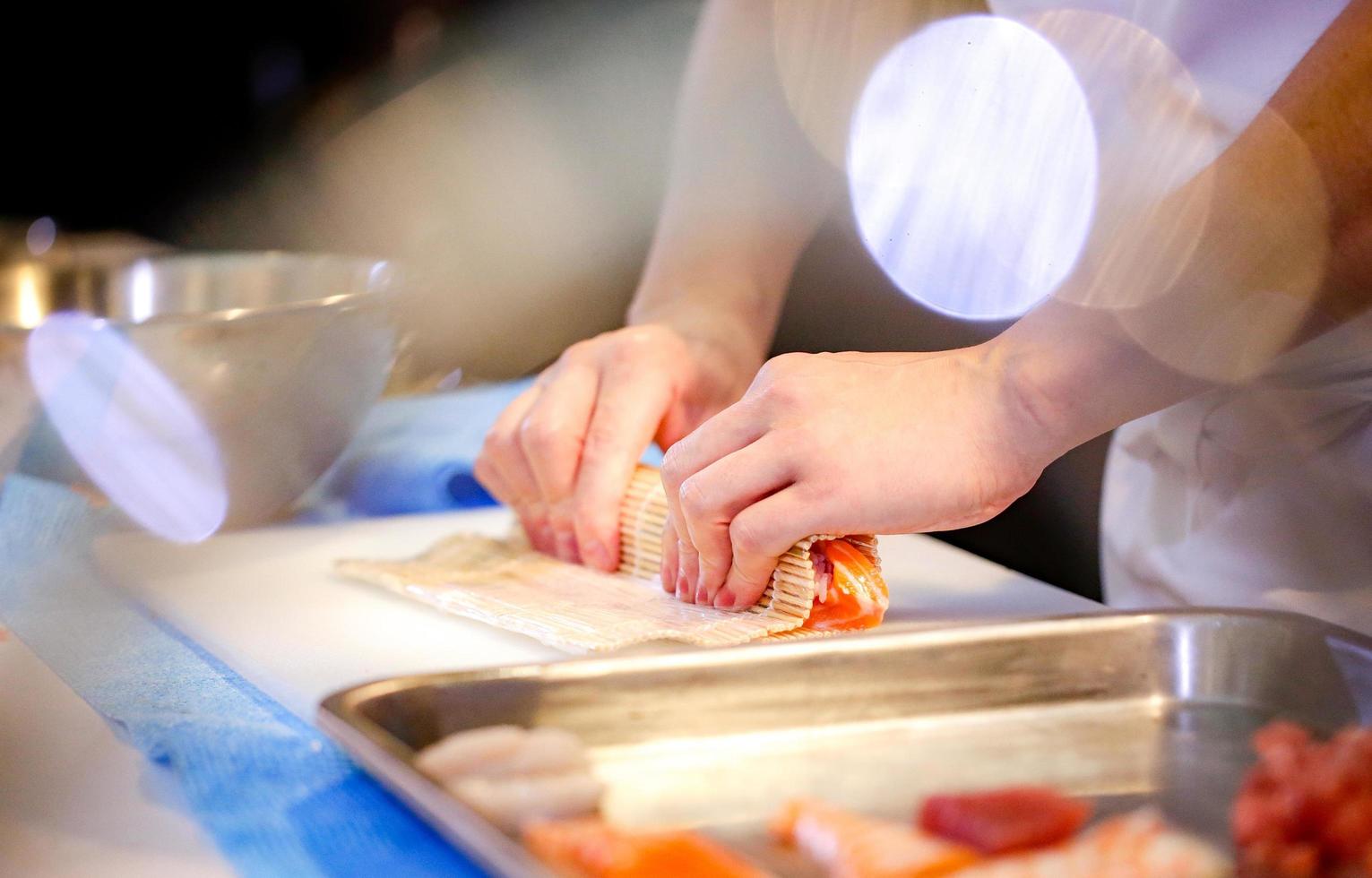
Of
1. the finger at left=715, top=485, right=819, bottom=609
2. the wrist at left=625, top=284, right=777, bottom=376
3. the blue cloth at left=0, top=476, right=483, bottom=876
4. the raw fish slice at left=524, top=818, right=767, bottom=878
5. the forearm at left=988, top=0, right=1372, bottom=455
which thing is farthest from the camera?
the wrist at left=625, top=284, right=777, bottom=376

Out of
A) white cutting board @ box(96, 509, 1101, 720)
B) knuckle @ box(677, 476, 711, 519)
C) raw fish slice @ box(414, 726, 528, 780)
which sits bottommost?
white cutting board @ box(96, 509, 1101, 720)

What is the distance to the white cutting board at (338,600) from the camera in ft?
3.07

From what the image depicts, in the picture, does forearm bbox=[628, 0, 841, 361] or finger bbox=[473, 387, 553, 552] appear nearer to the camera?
finger bbox=[473, 387, 553, 552]

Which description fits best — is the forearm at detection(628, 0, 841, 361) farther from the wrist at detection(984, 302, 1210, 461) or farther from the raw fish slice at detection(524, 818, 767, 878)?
the raw fish slice at detection(524, 818, 767, 878)

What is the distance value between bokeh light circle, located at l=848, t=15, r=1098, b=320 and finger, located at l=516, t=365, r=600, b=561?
17.2 inches

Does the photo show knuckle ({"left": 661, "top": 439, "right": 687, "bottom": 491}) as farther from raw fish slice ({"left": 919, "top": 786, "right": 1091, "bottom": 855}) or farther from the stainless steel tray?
raw fish slice ({"left": 919, "top": 786, "right": 1091, "bottom": 855})

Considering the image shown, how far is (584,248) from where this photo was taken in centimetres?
282

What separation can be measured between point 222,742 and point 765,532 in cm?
38

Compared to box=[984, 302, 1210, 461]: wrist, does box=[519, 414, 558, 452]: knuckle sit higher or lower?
lower

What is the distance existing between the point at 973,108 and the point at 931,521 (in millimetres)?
705

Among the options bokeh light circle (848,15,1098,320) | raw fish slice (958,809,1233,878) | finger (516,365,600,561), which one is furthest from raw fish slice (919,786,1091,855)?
finger (516,365,600,561)

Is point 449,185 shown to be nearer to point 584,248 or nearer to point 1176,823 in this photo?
point 584,248

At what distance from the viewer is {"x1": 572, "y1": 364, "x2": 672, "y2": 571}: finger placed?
1152mm

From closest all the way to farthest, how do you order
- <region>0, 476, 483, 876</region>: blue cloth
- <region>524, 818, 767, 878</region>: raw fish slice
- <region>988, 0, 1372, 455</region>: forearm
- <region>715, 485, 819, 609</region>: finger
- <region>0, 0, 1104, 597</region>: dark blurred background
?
<region>524, 818, 767, 878</region>: raw fish slice
<region>0, 476, 483, 876</region>: blue cloth
<region>988, 0, 1372, 455</region>: forearm
<region>715, 485, 819, 609</region>: finger
<region>0, 0, 1104, 597</region>: dark blurred background
